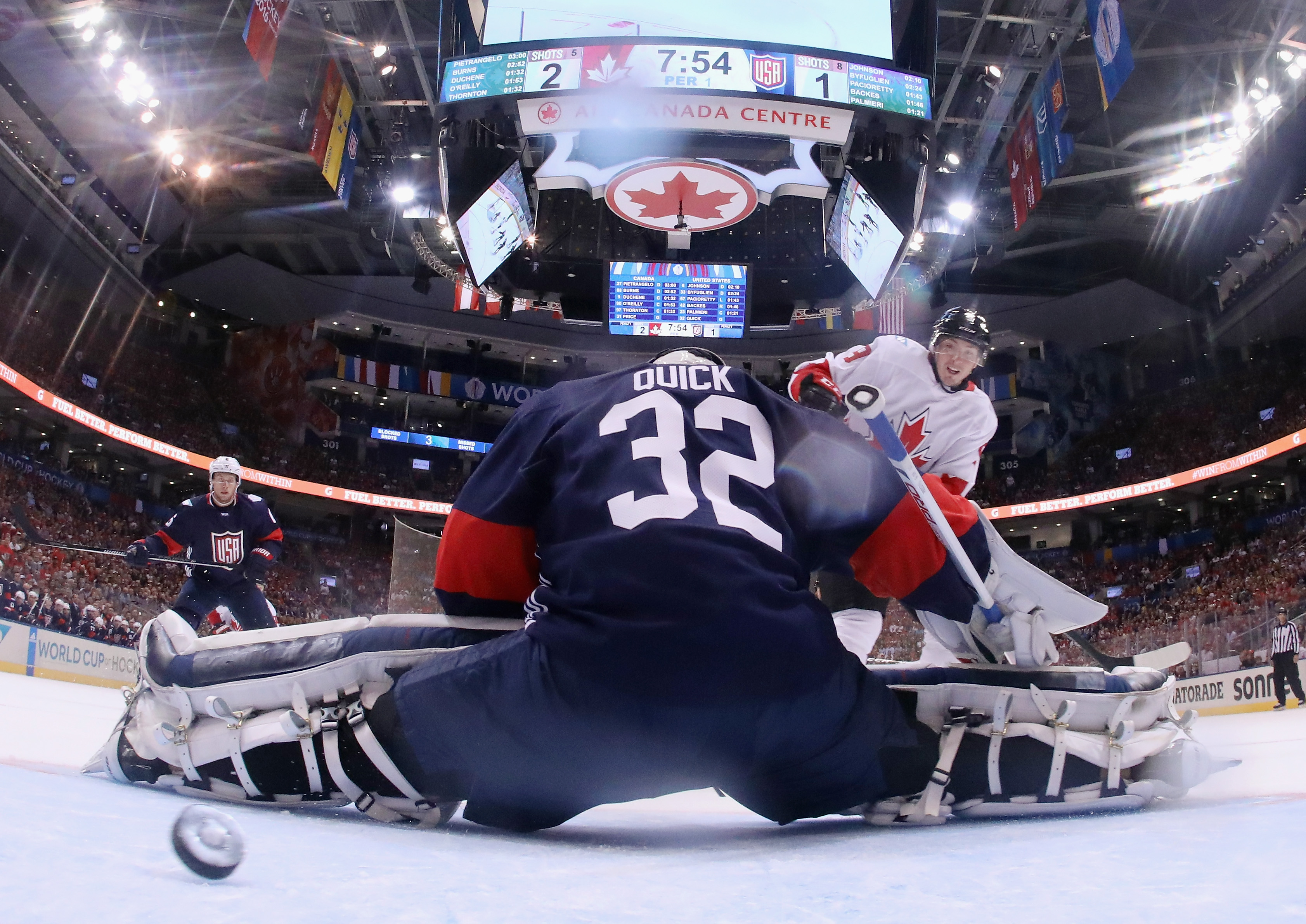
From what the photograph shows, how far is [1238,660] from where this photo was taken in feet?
32.4

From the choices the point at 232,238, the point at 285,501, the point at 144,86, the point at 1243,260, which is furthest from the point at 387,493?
the point at 1243,260

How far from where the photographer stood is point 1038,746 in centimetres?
156

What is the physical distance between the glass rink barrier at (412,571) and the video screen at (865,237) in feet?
17.8

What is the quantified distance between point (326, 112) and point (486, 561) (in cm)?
1114

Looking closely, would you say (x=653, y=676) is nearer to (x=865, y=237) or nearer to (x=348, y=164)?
(x=865, y=237)

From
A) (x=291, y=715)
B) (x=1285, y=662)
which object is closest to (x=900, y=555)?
(x=291, y=715)

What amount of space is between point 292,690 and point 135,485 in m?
20.2

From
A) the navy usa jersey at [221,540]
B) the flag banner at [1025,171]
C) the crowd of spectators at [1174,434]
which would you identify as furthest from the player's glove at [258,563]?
the crowd of spectators at [1174,434]

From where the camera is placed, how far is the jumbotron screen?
36.2ft

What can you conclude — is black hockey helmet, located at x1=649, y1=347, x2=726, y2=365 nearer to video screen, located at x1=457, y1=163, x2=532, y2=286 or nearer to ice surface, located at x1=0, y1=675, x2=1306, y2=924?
ice surface, located at x1=0, y1=675, x2=1306, y2=924

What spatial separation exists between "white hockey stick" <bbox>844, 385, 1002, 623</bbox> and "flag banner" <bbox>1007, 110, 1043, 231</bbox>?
9694 mm

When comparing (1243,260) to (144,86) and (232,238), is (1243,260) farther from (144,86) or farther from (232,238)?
(232,238)

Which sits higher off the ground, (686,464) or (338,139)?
(338,139)

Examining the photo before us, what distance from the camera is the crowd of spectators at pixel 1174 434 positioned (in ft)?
55.1
